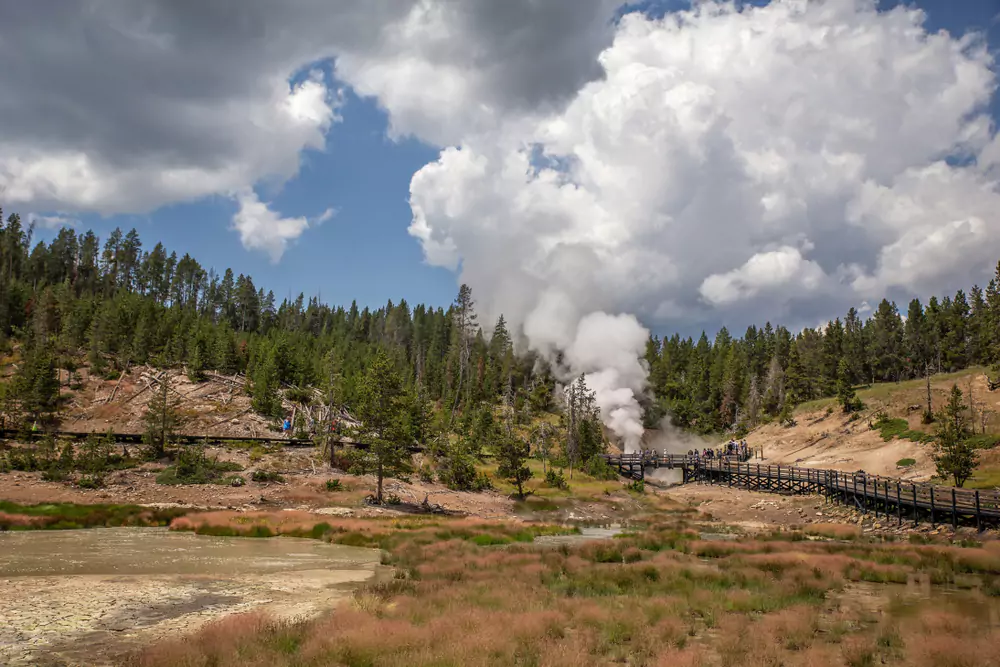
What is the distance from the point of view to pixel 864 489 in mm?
48000

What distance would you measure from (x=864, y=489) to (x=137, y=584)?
50883 millimetres

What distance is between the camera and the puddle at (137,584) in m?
15.1

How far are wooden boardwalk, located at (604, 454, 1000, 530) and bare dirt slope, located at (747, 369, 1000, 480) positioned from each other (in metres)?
7.05

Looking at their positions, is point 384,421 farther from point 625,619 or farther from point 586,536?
point 625,619

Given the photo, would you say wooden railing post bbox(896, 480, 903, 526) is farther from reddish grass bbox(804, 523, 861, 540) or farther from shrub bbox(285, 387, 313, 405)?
shrub bbox(285, 387, 313, 405)

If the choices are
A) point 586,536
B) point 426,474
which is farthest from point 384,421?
point 586,536

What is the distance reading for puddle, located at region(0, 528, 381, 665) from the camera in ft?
49.5

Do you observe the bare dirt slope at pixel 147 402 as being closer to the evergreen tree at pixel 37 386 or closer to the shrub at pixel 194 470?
the evergreen tree at pixel 37 386

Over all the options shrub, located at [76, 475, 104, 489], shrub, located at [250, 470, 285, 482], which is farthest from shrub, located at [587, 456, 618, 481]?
shrub, located at [76, 475, 104, 489]

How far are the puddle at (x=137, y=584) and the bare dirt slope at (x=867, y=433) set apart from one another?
196ft

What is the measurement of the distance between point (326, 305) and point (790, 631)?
196 metres

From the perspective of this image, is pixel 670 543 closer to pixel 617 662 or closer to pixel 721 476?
pixel 617 662

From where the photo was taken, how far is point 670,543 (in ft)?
114

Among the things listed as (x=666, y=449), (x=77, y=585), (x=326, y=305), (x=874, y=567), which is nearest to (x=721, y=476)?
(x=666, y=449)
